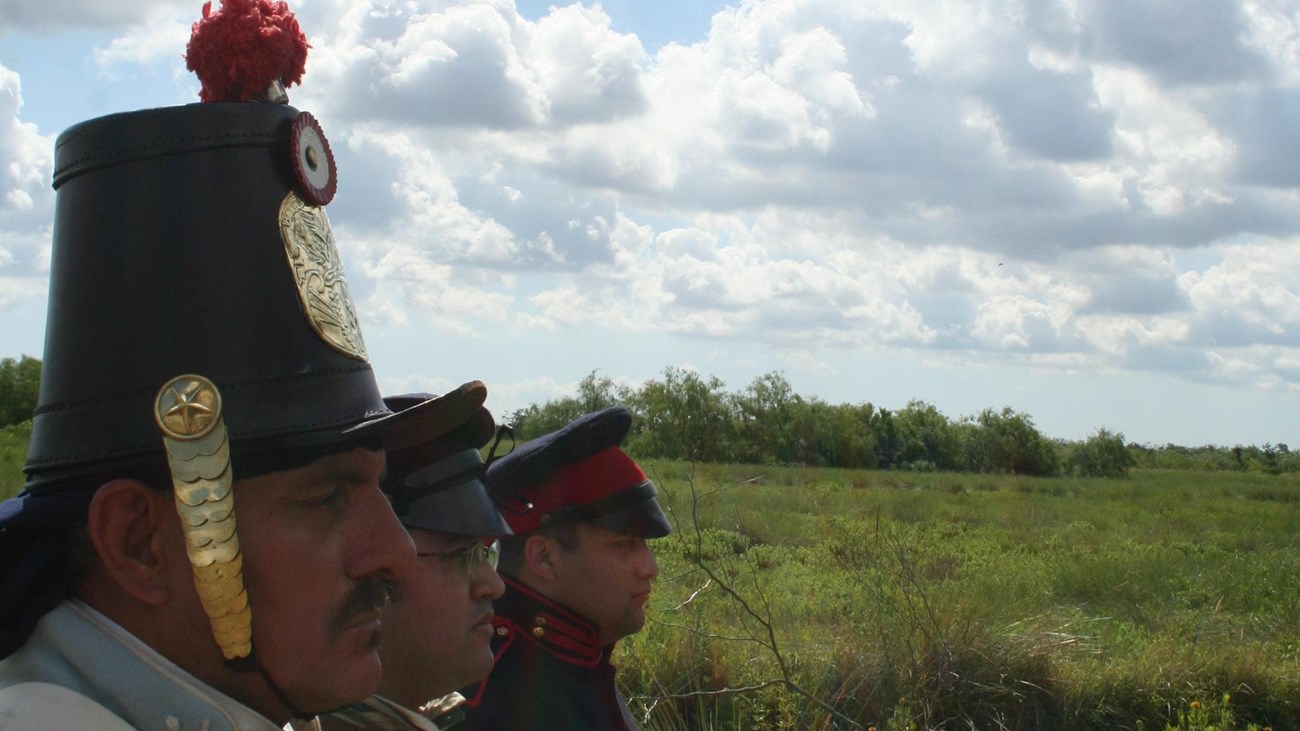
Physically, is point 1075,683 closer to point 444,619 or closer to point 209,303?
point 444,619

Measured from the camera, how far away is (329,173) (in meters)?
1.86

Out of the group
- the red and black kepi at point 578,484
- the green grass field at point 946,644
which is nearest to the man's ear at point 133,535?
the red and black kepi at point 578,484

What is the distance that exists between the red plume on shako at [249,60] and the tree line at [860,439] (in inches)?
1368

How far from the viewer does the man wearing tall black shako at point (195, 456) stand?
1.51 metres

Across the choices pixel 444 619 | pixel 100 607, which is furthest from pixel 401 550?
pixel 444 619

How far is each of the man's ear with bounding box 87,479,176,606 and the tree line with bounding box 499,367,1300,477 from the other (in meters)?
35.0

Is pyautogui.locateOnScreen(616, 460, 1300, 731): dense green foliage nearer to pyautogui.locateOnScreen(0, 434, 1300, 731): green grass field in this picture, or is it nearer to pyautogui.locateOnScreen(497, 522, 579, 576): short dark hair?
pyautogui.locateOnScreen(0, 434, 1300, 731): green grass field

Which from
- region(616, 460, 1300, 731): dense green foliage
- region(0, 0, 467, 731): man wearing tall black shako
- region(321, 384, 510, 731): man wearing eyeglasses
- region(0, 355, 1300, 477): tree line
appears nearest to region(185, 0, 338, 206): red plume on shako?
region(0, 0, 467, 731): man wearing tall black shako

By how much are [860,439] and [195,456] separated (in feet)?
170

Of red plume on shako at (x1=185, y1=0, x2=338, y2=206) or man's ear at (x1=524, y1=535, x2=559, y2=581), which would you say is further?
man's ear at (x1=524, y1=535, x2=559, y2=581)

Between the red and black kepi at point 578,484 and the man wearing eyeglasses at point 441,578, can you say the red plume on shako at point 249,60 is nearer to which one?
the man wearing eyeglasses at point 441,578

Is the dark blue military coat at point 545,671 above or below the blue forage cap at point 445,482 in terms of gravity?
below

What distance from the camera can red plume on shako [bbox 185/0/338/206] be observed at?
5.90 ft

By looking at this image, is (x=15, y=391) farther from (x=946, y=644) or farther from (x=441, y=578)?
(x=441, y=578)
